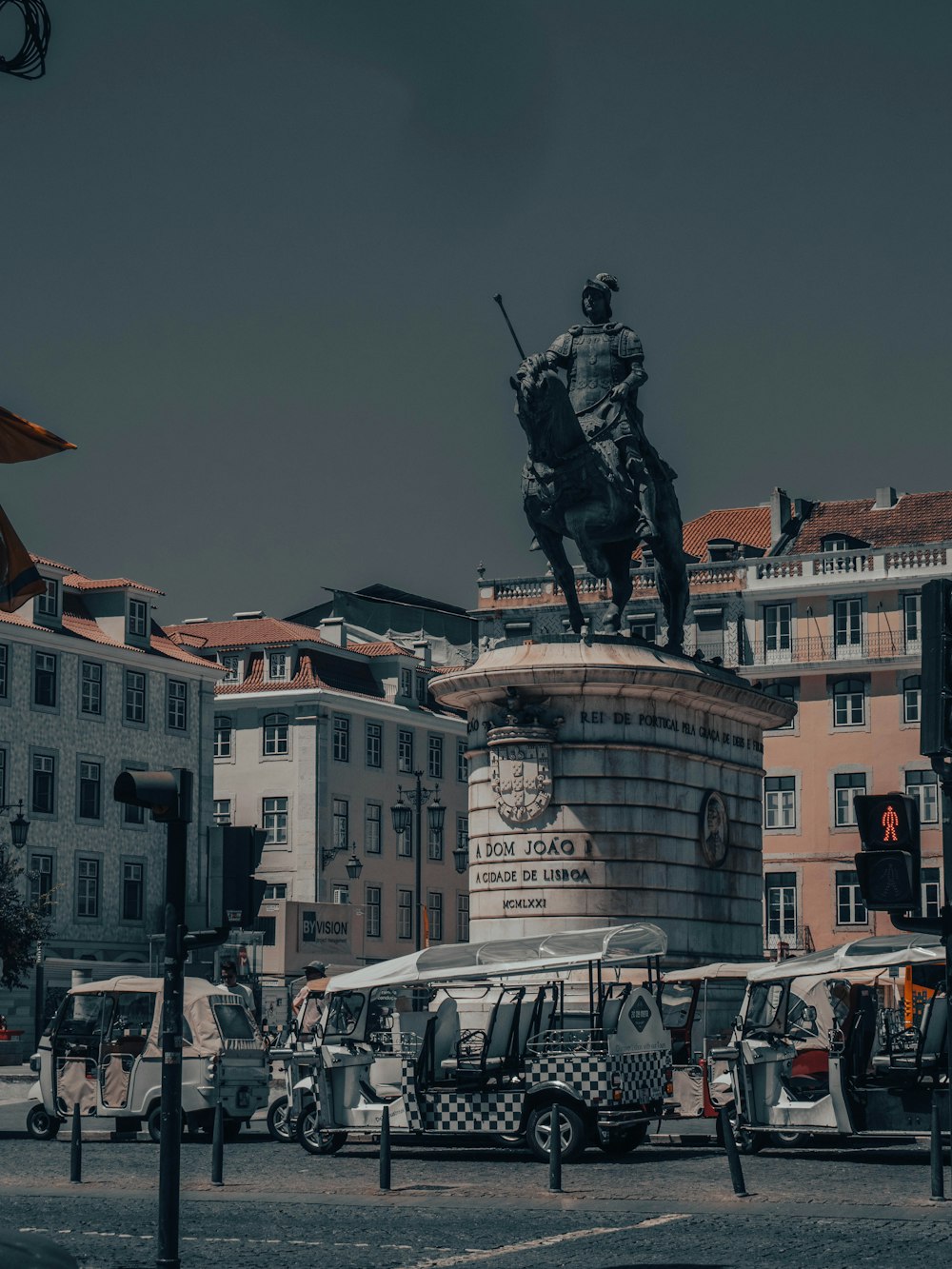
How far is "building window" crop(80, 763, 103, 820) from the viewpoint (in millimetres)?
69250

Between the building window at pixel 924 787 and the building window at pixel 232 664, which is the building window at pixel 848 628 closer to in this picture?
the building window at pixel 924 787

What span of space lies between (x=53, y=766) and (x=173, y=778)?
55.7 metres

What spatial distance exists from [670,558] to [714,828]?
157 inches

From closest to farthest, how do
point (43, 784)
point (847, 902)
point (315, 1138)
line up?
point (315, 1138) < point (43, 784) < point (847, 902)

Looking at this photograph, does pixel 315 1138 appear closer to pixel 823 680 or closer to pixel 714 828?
pixel 714 828

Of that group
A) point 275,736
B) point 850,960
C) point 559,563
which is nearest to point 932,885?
point 275,736

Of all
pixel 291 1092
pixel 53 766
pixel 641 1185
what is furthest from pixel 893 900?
pixel 53 766

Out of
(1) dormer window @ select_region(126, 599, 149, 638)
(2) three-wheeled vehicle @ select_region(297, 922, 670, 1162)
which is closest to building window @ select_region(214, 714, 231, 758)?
(1) dormer window @ select_region(126, 599, 149, 638)

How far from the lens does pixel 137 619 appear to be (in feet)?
241

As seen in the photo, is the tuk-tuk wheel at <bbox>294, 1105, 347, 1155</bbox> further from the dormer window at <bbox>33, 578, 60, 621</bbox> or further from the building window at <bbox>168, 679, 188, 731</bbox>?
the building window at <bbox>168, 679, 188, 731</bbox>

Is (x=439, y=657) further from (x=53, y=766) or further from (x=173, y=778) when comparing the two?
(x=173, y=778)

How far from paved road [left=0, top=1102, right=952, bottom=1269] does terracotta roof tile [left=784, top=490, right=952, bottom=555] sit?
55.5 metres

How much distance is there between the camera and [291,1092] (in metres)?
25.8

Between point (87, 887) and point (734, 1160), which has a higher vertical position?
point (87, 887)
